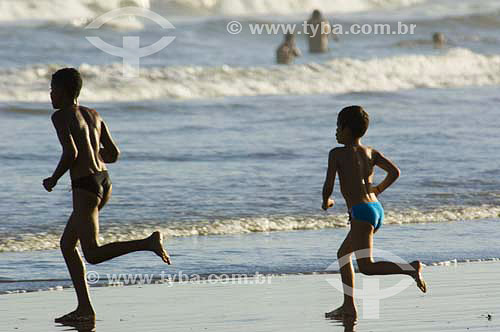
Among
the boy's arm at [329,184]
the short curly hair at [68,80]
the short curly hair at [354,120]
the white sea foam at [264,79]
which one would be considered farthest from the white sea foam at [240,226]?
the white sea foam at [264,79]

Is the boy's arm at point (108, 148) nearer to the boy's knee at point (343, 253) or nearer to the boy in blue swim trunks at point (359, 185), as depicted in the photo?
the boy in blue swim trunks at point (359, 185)

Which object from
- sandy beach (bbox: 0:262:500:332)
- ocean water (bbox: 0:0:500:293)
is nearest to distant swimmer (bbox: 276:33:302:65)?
ocean water (bbox: 0:0:500:293)

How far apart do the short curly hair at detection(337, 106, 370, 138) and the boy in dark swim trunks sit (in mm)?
1201

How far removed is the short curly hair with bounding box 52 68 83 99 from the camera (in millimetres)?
6590

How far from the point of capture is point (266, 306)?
7.16 meters

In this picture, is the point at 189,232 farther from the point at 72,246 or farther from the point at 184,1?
the point at 184,1

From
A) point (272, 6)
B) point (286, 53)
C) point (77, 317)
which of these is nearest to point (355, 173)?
point (77, 317)

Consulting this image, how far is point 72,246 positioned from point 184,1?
39528mm

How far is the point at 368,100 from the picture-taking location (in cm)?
2514

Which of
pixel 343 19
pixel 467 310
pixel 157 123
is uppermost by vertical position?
pixel 343 19

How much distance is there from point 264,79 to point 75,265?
2055 cm

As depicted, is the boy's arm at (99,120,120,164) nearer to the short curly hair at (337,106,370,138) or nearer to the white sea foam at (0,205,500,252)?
the short curly hair at (337,106,370,138)

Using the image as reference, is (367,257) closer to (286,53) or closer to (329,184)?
(329,184)

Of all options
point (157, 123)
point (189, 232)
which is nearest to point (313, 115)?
point (157, 123)
